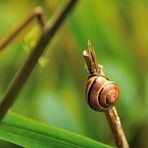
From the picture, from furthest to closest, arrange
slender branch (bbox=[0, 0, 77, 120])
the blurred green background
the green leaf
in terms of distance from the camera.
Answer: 1. the blurred green background
2. the green leaf
3. slender branch (bbox=[0, 0, 77, 120])

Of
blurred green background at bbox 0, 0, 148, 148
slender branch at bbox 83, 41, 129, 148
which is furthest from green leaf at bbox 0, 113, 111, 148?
blurred green background at bbox 0, 0, 148, 148

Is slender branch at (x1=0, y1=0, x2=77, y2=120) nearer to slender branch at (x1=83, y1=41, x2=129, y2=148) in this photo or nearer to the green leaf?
the green leaf

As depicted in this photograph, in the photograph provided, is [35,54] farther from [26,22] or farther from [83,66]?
[83,66]

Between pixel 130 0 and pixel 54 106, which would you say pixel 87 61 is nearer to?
pixel 54 106

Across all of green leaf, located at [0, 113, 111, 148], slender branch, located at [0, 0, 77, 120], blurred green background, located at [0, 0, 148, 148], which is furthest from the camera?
blurred green background, located at [0, 0, 148, 148]

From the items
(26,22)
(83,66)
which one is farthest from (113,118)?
(83,66)
